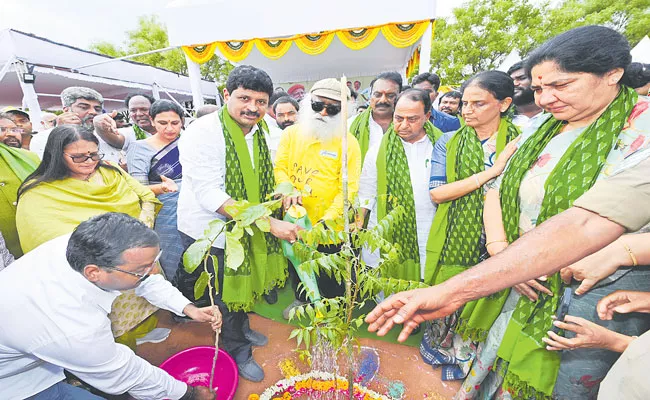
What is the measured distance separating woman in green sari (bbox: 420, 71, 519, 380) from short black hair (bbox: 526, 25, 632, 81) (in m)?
0.61

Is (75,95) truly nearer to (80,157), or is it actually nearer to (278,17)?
(80,157)

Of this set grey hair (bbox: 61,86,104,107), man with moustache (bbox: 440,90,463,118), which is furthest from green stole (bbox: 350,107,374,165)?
grey hair (bbox: 61,86,104,107)

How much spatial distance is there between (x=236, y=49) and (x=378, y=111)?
6.66 meters

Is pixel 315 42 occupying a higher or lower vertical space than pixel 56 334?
higher

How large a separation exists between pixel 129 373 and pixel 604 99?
9.08 ft

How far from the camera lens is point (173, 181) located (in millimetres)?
3041

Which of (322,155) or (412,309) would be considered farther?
(322,155)

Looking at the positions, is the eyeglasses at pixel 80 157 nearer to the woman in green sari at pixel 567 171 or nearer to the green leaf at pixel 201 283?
the green leaf at pixel 201 283

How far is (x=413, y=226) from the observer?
2576 millimetres

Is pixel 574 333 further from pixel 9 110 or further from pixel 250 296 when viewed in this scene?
pixel 9 110

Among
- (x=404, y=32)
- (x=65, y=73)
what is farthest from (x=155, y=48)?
(x=404, y=32)

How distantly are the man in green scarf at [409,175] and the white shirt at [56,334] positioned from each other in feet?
6.07

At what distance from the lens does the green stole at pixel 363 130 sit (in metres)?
3.41

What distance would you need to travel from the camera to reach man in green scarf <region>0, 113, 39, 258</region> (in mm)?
2303
